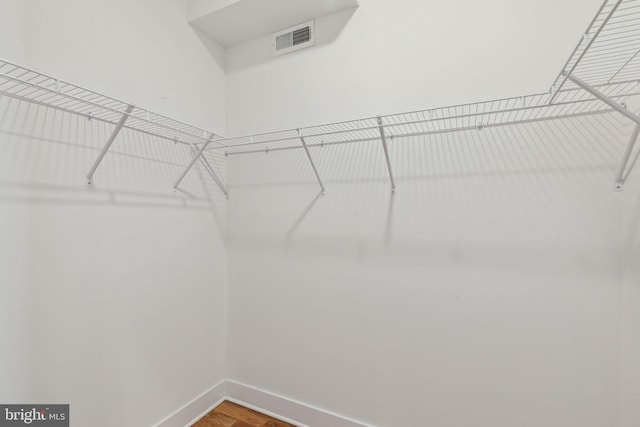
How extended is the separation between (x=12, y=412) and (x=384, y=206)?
179cm

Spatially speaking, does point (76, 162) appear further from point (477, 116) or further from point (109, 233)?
point (477, 116)

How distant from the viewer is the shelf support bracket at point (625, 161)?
1069mm

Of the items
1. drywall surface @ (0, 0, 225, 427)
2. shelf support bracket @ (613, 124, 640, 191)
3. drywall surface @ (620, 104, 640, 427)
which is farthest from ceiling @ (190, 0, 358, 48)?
drywall surface @ (620, 104, 640, 427)

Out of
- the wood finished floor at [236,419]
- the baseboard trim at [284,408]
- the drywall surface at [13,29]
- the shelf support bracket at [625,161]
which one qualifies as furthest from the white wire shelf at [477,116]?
the wood finished floor at [236,419]

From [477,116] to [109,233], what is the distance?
186cm

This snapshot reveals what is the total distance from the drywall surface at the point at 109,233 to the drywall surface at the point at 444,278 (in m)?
0.39

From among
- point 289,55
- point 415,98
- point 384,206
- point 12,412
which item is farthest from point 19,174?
point 415,98

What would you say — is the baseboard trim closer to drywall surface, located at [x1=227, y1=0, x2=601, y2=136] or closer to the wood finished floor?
the wood finished floor

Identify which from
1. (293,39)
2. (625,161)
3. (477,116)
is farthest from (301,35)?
(625,161)

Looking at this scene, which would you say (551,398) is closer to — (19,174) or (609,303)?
(609,303)

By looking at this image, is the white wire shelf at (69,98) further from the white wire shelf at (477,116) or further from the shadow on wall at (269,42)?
the shadow on wall at (269,42)

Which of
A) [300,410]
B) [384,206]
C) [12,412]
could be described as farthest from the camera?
[300,410]

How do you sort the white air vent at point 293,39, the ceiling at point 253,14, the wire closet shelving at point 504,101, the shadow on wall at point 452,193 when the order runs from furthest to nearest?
1. the white air vent at point 293,39
2. the ceiling at point 253,14
3. the shadow on wall at point 452,193
4. the wire closet shelving at point 504,101

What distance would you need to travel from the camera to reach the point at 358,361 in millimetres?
1615
